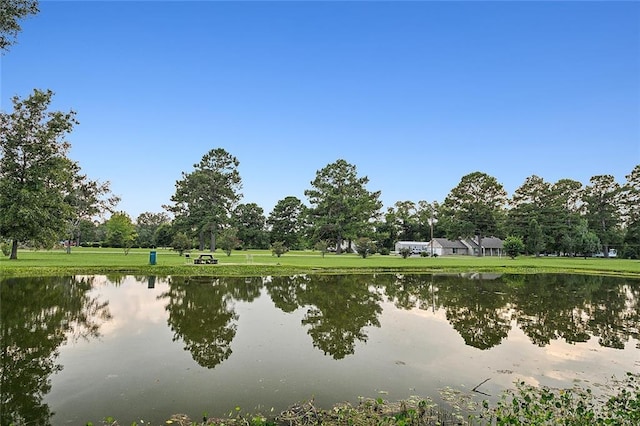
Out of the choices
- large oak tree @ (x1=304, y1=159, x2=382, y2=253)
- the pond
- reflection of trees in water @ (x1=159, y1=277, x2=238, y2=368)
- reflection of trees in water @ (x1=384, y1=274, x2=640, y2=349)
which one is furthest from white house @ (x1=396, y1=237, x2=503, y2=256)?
reflection of trees in water @ (x1=159, y1=277, x2=238, y2=368)

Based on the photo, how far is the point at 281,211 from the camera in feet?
275

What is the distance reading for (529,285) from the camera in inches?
958

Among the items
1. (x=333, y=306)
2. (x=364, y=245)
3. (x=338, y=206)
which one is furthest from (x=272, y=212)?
(x=333, y=306)

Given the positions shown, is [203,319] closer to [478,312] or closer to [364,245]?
[478,312]

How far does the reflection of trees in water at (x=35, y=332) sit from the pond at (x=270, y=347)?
37 millimetres

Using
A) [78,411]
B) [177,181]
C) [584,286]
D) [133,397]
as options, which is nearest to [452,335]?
[133,397]

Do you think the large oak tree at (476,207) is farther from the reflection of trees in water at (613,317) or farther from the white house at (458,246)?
the reflection of trees in water at (613,317)

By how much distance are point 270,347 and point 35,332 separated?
6.59 meters

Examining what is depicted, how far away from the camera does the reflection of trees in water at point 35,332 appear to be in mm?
5843

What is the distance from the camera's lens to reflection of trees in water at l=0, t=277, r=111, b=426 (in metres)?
5.84

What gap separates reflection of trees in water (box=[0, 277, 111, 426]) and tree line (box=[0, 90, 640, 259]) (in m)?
17.1

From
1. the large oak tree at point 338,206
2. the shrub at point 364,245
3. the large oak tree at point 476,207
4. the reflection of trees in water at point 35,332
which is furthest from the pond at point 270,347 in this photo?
the large oak tree at point 476,207

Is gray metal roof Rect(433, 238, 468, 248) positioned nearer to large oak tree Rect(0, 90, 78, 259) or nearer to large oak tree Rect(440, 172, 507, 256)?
large oak tree Rect(440, 172, 507, 256)

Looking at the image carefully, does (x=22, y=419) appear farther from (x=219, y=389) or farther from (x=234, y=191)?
(x=234, y=191)
